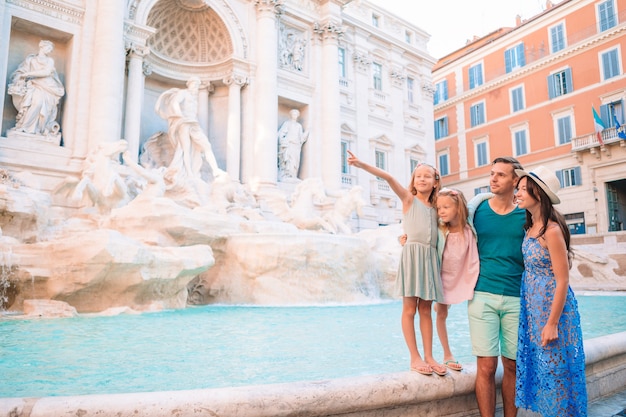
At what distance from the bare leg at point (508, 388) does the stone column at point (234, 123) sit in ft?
44.1

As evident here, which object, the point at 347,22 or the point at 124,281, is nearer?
the point at 124,281

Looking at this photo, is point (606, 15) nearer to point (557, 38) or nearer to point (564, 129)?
point (557, 38)

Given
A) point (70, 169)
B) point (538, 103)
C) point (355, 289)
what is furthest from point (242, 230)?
point (538, 103)

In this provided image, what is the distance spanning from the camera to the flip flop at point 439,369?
7.01 feet

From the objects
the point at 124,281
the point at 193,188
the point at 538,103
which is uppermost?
the point at 538,103

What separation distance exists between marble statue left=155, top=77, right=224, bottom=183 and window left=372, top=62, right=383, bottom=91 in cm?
1041

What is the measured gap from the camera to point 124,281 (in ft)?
20.9

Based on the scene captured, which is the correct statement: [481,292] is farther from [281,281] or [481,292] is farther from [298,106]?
[298,106]

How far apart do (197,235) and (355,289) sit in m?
2.97

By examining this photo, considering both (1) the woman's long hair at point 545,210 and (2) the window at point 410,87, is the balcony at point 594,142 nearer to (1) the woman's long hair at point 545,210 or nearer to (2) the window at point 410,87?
(2) the window at point 410,87

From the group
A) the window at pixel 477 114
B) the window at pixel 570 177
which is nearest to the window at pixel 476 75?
the window at pixel 477 114

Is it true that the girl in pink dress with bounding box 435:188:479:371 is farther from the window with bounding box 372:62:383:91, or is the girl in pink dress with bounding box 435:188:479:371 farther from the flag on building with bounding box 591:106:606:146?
the flag on building with bounding box 591:106:606:146

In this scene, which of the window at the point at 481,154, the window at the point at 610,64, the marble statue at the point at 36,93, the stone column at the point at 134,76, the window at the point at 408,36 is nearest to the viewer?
the marble statue at the point at 36,93

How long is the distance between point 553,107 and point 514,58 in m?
3.75
